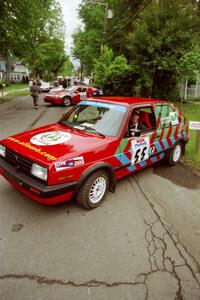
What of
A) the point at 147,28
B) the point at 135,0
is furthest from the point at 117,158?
the point at 135,0

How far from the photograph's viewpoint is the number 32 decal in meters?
4.10

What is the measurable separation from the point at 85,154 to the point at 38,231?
49.3 inches

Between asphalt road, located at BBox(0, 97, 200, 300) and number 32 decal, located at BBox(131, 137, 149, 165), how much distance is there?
648 millimetres

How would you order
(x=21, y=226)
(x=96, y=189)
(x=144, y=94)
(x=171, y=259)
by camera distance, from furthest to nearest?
(x=144, y=94), (x=96, y=189), (x=21, y=226), (x=171, y=259)

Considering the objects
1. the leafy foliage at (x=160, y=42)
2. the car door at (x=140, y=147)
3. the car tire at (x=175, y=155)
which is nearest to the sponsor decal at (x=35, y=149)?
the car door at (x=140, y=147)

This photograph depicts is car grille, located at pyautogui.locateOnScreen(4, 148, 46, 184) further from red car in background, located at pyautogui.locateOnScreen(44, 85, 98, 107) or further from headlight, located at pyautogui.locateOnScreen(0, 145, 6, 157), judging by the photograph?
red car in background, located at pyautogui.locateOnScreen(44, 85, 98, 107)

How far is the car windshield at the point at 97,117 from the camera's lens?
389cm

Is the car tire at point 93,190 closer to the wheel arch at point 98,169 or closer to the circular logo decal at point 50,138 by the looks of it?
the wheel arch at point 98,169

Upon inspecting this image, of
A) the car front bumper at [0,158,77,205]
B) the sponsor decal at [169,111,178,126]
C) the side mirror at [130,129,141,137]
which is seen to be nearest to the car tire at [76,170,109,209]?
the car front bumper at [0,158,77,205]

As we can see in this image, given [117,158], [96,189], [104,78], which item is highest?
[104,78]

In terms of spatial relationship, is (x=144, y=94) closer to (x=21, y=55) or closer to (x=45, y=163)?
(x=21, y=55)

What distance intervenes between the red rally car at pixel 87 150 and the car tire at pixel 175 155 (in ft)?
1.06

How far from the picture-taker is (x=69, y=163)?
3.06 meters

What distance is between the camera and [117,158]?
3771 mm
